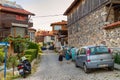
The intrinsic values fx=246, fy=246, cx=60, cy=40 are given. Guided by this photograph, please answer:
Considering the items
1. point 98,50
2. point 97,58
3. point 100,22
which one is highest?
point 100,22

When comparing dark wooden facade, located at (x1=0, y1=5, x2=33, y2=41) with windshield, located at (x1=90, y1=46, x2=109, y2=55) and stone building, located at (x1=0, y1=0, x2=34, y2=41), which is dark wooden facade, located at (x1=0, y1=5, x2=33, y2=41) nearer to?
stone building, located at (x1=0, y1=0, x2=34, y2=41)

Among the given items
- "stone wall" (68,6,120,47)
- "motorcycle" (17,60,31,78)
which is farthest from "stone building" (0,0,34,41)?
"motorcycle" (17,60,31,78)

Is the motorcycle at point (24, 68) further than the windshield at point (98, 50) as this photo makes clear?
Yes

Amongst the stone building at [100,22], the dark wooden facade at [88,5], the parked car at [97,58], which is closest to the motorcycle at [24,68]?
the parked car at [97,58]

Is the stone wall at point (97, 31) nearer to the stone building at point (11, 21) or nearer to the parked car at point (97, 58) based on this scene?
the parked car at point (97, 58)

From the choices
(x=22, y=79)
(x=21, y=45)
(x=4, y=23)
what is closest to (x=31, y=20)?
(x=4, y=23)

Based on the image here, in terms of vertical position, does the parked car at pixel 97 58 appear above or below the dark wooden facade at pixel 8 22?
below

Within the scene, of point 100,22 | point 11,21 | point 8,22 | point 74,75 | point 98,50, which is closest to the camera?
point 74,75

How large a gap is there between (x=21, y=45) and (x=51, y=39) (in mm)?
66498

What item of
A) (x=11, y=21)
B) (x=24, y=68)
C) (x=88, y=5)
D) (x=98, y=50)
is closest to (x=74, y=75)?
(x=98, y=50)

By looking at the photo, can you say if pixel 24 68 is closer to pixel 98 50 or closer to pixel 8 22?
pixel 98 50

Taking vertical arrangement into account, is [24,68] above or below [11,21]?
below

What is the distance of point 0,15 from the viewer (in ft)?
130

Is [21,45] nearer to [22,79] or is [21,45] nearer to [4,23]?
[4,23]
